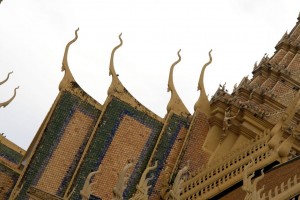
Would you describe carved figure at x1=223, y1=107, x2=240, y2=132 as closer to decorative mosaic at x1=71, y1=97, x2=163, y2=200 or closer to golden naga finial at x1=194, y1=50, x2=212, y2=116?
golden naga finial at x1=194, y1=50, x2=212, y2=116

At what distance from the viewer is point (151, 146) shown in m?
18.4

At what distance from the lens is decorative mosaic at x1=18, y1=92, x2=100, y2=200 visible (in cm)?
1753

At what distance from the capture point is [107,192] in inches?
699

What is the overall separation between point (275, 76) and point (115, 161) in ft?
21.9

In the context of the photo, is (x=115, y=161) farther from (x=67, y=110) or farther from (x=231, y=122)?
(x=231, y=122)

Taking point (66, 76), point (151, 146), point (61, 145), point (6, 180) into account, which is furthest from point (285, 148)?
point (6, 180)

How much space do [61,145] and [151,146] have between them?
203 centimetres

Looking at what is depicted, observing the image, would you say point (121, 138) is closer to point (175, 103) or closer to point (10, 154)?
point (175, 103)

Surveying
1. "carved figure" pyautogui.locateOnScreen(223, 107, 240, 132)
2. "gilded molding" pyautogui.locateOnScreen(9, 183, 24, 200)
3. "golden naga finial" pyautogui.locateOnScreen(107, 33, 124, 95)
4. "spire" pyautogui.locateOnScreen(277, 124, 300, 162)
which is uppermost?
"carved figure" pyautogui.locateOnScreen(223, 107, 240, 132)

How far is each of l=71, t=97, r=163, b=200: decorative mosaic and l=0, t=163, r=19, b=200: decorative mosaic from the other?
4.77 ft

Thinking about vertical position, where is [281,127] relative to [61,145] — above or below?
above

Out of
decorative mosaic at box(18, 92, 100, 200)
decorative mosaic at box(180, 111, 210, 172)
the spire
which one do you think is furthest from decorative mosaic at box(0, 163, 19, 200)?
the spire

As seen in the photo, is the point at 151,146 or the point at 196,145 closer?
the point at 151,146

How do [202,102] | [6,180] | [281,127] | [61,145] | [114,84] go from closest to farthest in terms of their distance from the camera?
[281,127] < [6,180] < [61,145] < [114,84] < [202,102]
